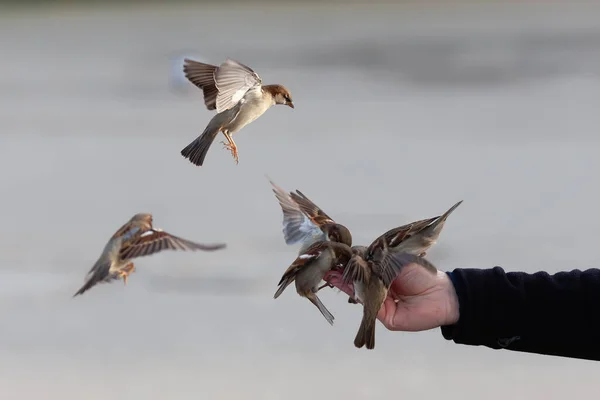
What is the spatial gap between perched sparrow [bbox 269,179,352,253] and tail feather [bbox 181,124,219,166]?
0.34 m

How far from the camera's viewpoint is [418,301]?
9.81ft

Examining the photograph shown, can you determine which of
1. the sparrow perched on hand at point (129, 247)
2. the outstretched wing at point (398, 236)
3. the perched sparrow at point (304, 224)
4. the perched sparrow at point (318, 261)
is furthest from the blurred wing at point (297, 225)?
the sparrow perched on hand at point (129, 247)

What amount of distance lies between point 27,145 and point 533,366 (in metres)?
6.66

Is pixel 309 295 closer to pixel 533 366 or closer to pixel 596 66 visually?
pixel 533 366

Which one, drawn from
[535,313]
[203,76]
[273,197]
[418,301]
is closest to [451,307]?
[418,301]

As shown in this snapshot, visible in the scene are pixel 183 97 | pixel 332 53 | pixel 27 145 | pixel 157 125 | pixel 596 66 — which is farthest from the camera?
pixel 332 53

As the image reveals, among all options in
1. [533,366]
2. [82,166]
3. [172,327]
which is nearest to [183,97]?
[82,166]

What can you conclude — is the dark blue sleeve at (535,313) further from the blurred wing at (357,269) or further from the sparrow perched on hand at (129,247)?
the sparrow perched on hand at (129,247)

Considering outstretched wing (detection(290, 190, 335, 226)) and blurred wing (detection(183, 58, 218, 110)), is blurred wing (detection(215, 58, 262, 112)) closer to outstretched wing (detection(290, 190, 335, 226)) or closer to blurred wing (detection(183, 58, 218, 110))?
blurred wing (detection(183, 58, 218, 110))

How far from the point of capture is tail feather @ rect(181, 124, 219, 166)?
2543mm

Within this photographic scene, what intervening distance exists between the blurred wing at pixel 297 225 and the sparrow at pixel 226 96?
32cm

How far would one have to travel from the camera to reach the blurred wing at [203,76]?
8.54 ft

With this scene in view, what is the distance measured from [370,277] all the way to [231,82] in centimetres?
67

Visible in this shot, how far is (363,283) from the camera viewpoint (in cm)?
276
